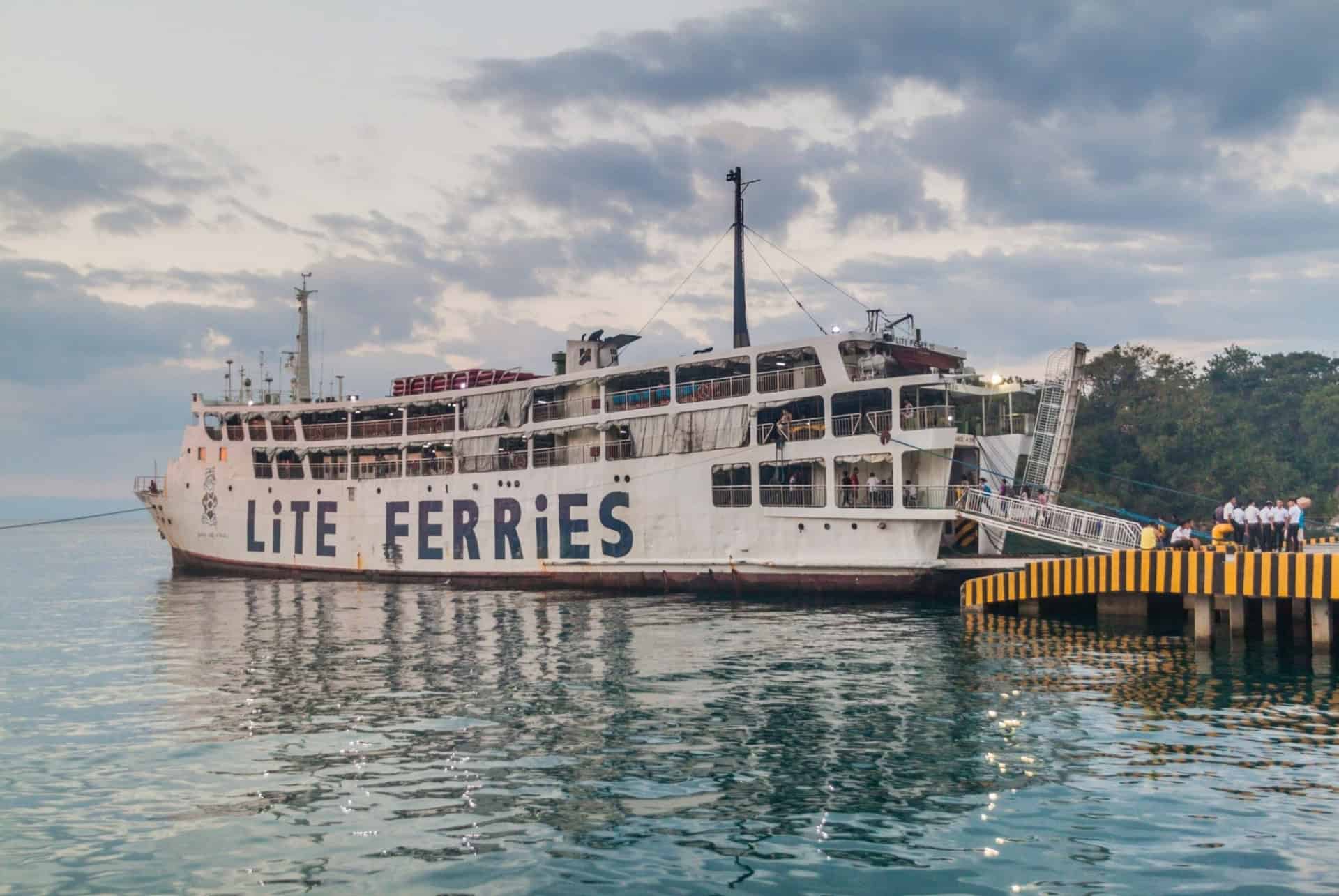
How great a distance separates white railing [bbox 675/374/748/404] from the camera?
3997cm

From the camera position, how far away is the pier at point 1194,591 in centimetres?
2381

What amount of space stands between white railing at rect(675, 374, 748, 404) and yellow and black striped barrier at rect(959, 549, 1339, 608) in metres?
11.7

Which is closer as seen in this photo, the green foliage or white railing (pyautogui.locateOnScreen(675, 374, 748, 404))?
white railing (pyautogui.locateOnScreen(675, 374, 748, 404))

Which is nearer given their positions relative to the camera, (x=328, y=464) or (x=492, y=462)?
(x=492, y=462)

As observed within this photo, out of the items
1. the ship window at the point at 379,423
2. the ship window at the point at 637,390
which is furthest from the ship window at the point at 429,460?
the ship window at the point at 637,390

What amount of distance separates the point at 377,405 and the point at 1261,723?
42001 mm

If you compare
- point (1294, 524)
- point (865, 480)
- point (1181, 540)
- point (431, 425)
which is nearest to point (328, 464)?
point (431, 425)

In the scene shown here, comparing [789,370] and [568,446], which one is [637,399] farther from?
[789,370]

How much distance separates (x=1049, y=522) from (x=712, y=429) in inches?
481

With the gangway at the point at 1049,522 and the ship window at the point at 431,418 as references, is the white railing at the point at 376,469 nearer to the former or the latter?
the ship window at the point at 431,418

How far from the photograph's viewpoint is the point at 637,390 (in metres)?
43.0

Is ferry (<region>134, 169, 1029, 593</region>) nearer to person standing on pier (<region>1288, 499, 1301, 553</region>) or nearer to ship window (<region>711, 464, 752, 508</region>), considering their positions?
ship window (<region>711, 464, 752, 508</region>)

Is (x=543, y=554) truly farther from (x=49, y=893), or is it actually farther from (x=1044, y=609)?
(x=49, y=893)

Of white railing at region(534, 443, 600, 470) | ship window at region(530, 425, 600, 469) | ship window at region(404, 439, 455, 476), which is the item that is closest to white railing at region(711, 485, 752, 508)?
white railing at region(534, 443, 600, 470)
